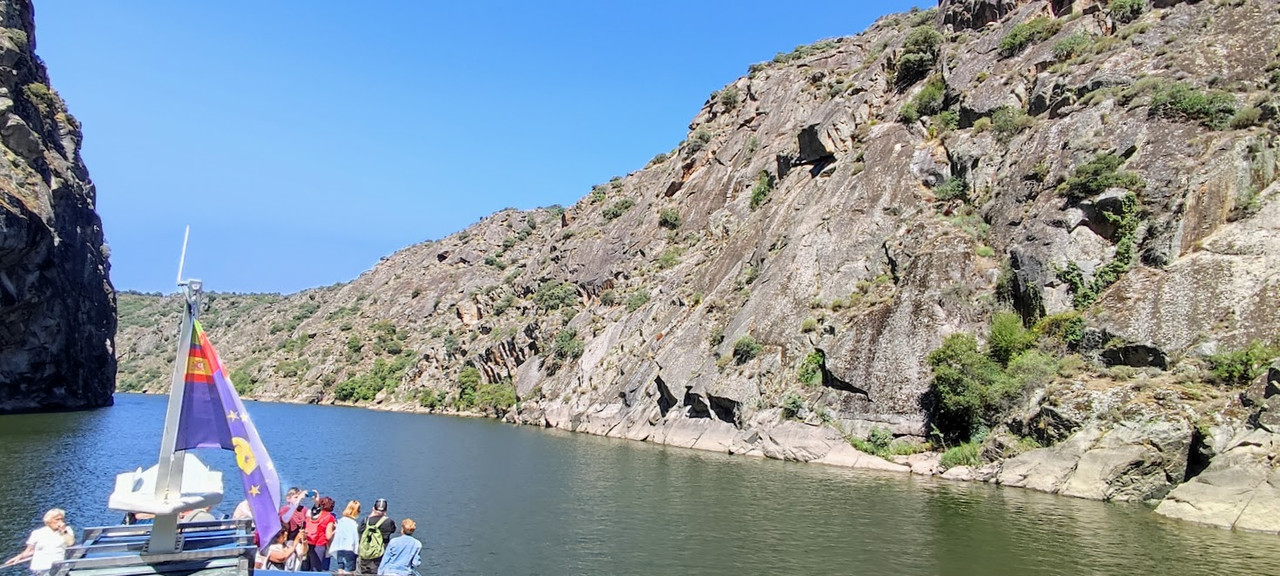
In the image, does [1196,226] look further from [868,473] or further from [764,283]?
[764,283]

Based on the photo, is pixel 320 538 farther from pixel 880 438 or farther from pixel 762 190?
pixel 762 190

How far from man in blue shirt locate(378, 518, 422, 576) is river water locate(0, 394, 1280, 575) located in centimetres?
597

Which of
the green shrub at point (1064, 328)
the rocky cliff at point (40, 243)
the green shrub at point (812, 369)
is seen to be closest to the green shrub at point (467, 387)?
the rocky cliff at point (40, 243)

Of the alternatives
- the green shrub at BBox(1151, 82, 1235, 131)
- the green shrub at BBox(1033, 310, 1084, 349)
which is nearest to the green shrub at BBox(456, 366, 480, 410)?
the green shrub at BBox(1033, 310, 1084, 349)

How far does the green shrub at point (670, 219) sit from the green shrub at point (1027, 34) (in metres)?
37.7

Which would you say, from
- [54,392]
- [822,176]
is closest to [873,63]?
[822,176]

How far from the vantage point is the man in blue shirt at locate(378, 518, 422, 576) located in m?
13.1

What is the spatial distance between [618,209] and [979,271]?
61.0 m

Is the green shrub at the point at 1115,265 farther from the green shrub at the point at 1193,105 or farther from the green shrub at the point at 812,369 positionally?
the green shrub at the point at 812,369

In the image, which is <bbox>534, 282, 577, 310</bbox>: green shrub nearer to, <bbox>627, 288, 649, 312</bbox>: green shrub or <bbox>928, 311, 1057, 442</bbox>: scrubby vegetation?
<bbox>627, 288, 649, 312</bbox>: green shrub

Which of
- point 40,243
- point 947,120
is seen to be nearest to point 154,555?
point 947,120

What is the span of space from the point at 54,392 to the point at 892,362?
241 ft

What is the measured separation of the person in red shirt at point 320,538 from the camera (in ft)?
47.4

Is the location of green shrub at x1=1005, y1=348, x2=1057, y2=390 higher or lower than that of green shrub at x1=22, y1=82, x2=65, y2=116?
lower
